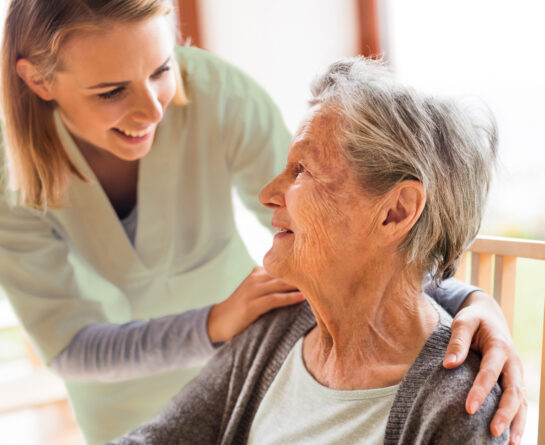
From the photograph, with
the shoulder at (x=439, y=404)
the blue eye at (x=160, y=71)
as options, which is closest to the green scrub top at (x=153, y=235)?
the blue eye at (x=160, y=71)

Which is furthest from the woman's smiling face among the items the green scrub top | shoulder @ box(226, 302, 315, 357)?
shoulder @ box(226, 302, 315, 357)

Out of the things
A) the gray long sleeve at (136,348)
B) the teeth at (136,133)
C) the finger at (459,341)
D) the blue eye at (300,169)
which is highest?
the teeth at (136,133)

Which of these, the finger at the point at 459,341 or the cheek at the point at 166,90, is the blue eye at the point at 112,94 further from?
the finger at the point at 459,341

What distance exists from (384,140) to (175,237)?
789mm

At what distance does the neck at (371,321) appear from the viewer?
110cm

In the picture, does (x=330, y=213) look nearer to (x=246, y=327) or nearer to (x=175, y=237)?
(x=246, y=327)

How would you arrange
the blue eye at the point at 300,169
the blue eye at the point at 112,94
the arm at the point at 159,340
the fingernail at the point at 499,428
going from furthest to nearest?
the arm at the point at 159,340, the blue eye at the point at 112,94, the blue eye at the point at 300,169, the fingernail at the point at 499,428

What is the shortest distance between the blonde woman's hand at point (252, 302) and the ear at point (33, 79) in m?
0.64

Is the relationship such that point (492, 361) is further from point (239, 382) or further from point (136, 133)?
point (136, 133)

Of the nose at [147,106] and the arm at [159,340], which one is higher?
the nose at [147,106]

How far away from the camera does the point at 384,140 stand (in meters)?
1.03

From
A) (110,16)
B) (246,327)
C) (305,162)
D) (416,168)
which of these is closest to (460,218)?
(416,168)

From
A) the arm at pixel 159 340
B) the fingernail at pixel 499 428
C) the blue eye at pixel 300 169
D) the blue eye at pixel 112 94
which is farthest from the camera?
the arm at pixel 159 340

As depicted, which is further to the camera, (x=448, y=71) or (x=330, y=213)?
(x=448, y=71)
